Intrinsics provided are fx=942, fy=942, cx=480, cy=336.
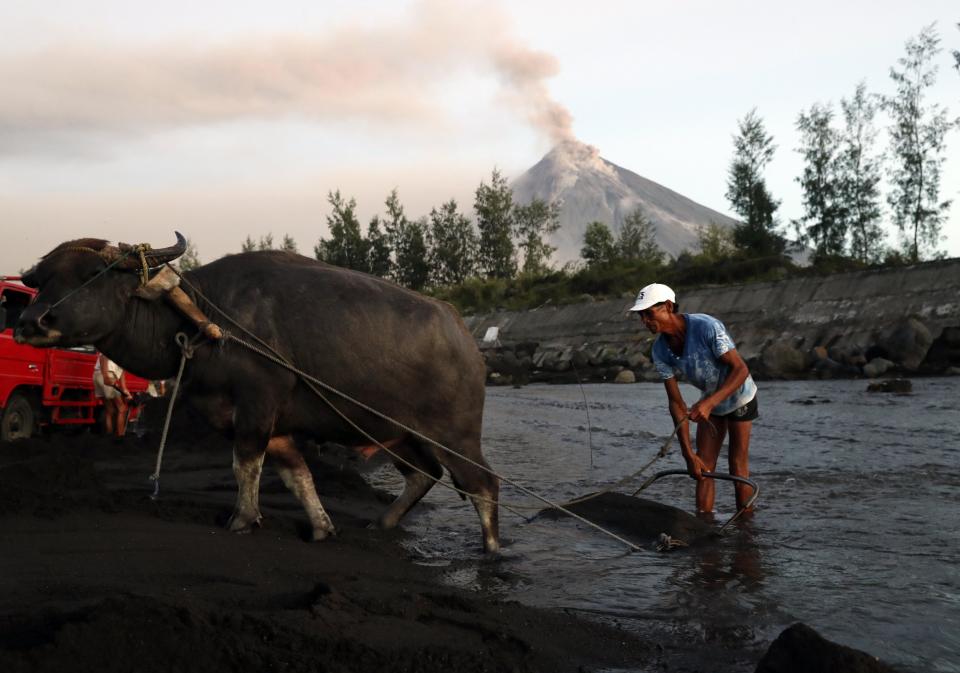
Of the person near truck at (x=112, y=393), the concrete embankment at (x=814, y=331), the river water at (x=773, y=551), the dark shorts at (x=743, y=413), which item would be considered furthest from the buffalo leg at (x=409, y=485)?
the concrete embankment at (x=814, y=331)

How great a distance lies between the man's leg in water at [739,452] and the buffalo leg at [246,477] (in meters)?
4.07

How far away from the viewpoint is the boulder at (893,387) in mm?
23013

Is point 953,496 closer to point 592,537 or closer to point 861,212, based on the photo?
point 592,537

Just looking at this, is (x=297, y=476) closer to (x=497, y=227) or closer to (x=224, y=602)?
(x=224, y=602)

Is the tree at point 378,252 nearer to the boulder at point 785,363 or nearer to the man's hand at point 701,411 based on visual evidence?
the boulder at point 785,363

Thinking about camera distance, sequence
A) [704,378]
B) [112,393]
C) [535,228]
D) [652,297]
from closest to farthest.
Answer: [652,297] → [704,378] → [112,393] → [535,228]

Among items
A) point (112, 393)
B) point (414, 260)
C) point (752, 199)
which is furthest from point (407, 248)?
point (112, 393)

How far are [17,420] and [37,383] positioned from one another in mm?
609

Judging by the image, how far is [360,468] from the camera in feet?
43.5

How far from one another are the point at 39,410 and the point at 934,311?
26.2 metres

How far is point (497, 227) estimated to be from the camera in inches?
3465

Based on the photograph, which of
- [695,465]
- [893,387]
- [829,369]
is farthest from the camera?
[829,369]

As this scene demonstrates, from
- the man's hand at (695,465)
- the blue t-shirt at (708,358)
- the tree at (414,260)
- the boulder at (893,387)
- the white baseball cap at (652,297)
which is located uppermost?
the tree at (414,260)

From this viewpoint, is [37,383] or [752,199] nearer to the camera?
[37,383]
